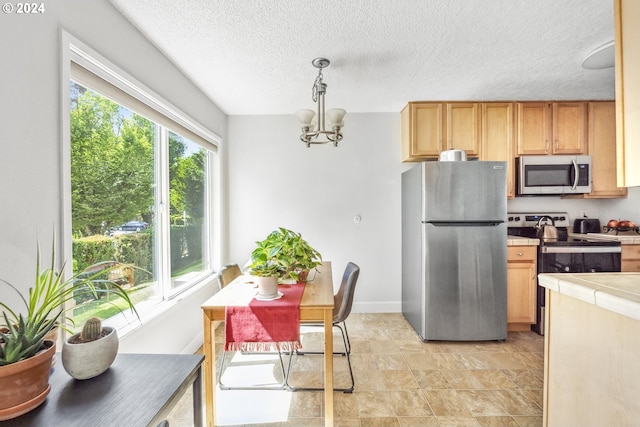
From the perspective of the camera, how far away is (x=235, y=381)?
2064 mm

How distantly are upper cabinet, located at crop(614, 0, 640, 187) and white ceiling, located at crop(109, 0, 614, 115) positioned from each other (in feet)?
2.20

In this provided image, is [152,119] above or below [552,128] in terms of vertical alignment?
below

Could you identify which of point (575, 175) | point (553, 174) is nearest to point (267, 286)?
point (553, 174)

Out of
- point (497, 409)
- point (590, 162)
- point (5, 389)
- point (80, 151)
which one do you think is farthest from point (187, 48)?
point (590, 162)

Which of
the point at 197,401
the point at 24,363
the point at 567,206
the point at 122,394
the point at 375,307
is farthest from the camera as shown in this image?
the point at 375,307

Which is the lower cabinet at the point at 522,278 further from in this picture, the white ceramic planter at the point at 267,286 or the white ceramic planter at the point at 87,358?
the white ceramic planter at the point at 87,358

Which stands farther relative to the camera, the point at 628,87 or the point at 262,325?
the point at 262,325

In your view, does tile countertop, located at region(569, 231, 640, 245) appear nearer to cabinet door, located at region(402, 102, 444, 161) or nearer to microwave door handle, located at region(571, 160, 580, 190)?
microwave door handle, located at region(571, 160, 580, 190)

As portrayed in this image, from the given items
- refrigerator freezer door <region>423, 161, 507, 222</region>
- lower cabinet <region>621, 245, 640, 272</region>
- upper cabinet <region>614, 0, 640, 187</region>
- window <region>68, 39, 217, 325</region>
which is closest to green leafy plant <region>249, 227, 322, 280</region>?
window <region>68, 39, 217, 325</region>

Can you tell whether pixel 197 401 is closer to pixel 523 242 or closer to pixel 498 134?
pixel 523 242

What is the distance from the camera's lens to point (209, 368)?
61.4 inches

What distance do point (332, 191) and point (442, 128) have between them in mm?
1408

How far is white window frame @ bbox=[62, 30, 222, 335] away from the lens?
1.27 m

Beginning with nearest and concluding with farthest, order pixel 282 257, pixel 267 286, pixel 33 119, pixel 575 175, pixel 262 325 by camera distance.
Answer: pixel 33 119 < pixel 262 325 < pixel 267 286 < pixel 282 257 < pixel 575 175
